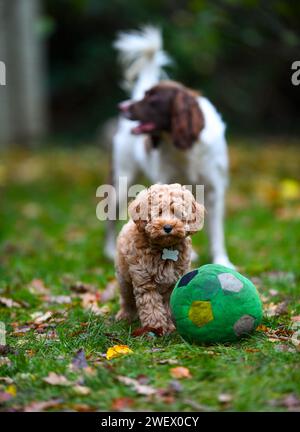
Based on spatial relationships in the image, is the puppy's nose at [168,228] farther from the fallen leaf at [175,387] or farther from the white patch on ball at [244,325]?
the fallen leaf at [175,387]

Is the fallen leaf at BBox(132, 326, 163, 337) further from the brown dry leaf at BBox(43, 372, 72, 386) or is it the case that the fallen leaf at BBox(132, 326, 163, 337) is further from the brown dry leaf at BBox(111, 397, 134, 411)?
the brown dry leaf at BBox(111, 397, 134, 411)

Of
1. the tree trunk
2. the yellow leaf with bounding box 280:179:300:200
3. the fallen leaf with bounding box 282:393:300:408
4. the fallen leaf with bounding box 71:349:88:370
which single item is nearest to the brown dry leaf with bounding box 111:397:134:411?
the fallen leaf with bounding box 71:349:88:370

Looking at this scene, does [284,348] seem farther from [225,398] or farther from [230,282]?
[225,398]

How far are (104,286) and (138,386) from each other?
2.32m

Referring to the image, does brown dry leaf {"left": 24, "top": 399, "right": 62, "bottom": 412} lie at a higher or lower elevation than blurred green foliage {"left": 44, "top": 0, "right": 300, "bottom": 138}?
lower

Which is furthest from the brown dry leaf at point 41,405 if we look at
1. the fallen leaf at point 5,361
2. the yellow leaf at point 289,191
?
the yellow leaf at point 289,191

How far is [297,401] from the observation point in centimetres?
313

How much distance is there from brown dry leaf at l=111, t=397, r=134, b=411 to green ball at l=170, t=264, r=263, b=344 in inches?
30.1

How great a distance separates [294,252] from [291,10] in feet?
14.1

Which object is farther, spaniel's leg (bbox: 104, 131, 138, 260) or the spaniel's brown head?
spaniel's leg (bbox: 104, 131, 138, 260)

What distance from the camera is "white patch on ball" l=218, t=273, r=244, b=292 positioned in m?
3.94

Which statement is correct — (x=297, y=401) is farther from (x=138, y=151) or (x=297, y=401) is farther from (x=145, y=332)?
(x=138, y=151)

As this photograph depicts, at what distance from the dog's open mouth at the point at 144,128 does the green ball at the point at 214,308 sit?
8.16 ft

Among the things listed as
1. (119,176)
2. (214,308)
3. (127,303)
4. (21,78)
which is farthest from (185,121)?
(21,78)
